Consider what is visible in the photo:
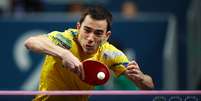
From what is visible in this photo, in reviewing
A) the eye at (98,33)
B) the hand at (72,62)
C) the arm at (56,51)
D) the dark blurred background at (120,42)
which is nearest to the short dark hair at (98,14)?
the eye at (98,33)

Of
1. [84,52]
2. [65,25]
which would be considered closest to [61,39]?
[84,52]

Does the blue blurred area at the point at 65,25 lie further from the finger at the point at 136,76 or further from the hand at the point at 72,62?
the hand at the point at 72,62

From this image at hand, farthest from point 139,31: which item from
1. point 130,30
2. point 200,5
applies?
point 200,5

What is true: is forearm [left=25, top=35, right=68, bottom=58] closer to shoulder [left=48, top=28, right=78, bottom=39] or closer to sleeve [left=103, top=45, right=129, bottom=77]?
shoulder [left=48, top=28, right=78, bottom=39]

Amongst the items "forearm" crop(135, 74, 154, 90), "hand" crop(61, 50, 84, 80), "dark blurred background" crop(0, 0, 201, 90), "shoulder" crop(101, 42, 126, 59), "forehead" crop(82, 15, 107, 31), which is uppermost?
"forehead" crop(82, 15, 107, 31)

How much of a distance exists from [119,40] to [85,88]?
615 cm

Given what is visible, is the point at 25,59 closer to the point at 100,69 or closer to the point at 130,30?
the point at 130,30

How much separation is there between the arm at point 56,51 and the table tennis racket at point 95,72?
0.44 feet

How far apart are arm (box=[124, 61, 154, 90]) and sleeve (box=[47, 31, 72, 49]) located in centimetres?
57

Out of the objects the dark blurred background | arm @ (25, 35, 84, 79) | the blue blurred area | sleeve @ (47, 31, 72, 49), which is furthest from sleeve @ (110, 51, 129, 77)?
the blue blurred area

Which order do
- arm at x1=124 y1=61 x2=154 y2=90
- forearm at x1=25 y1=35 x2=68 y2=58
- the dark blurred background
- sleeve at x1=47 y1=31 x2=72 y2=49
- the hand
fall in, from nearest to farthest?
the hand → forearm at x1=25 y1=35 x2=68 y2=58 → arm at x1=124 y1=61 x2=154 y2=90 → sleeve at x1=47 y1=31 x2=72 y2=49 → the dark blurred background

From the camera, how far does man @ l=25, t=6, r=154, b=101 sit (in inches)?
280

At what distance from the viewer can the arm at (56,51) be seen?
648 cm

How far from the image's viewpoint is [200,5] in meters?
14.4
